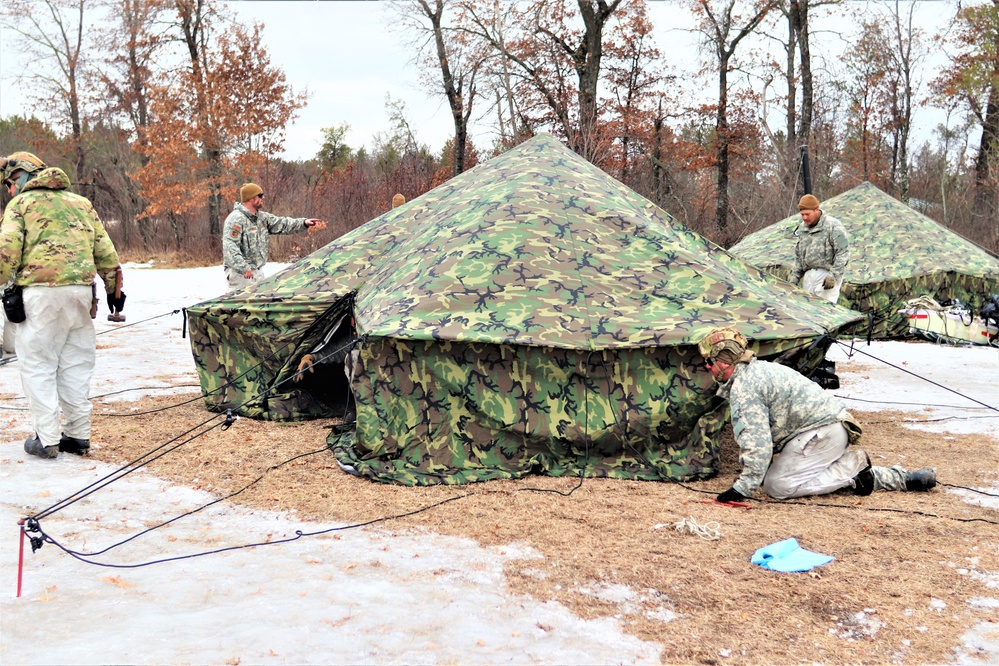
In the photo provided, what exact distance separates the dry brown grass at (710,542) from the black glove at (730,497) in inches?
4.5

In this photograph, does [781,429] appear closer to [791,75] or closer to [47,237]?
[47,237]

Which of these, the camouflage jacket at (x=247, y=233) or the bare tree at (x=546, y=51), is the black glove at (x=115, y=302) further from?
the bare tree at (x=546, y=51)

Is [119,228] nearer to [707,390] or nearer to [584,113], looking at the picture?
[584,113]

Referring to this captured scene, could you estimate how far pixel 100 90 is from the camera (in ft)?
88.2

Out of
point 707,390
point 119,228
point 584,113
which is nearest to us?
point 707,390

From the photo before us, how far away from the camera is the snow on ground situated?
3068 mm

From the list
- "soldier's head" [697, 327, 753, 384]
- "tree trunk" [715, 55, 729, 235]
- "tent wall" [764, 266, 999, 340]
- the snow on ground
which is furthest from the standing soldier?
"tree trunk" [715, 55, 729, 235]

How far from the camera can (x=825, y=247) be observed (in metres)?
8.70

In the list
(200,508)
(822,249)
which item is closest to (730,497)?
(200,508)

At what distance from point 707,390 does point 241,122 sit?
2079cm

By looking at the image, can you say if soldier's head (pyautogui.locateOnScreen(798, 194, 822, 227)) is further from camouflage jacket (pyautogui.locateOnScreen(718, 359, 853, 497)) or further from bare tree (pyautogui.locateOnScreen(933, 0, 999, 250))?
bare tree (pyautogui.locateOnScreen(933, 0, 999, 250))

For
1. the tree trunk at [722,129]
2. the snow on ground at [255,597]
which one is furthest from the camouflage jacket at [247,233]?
the tree trunk at [722,129]

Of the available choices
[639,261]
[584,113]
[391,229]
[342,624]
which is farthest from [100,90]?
[342,624]

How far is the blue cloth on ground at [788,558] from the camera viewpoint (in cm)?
386
